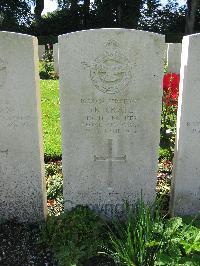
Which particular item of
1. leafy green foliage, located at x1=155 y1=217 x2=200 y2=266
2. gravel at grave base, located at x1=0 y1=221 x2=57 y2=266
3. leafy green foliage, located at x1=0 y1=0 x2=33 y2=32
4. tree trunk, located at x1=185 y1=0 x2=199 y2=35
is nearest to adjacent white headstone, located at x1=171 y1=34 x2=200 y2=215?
leafy green foliage, located at x1=155 y1=217 x2=200 y2=266

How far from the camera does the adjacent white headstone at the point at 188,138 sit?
10.4 feet

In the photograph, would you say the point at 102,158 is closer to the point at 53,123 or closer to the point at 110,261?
the point at 110,261

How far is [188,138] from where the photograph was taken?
340 cm

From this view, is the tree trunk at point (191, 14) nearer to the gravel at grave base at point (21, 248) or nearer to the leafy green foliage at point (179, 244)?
the gravel at grave base at point (21, 248)

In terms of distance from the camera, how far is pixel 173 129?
5.05m

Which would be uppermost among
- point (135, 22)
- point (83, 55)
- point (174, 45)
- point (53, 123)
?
point (135, 22)

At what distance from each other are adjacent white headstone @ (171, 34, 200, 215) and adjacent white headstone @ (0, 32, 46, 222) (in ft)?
4.24

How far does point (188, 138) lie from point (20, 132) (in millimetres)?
1544

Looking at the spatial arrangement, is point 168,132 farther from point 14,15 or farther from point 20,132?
point 14,15

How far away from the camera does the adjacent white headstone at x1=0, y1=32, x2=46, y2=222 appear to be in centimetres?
311

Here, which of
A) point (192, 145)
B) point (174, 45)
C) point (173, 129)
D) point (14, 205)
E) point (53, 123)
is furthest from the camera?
point (174, 45)

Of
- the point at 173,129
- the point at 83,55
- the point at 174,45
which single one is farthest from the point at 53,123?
the point at 174,45

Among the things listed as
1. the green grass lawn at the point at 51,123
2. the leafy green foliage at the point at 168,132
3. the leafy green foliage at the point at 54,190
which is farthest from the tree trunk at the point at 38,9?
the leafy green foliage at the point at 54,190

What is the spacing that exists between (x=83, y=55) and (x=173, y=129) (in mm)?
2326
